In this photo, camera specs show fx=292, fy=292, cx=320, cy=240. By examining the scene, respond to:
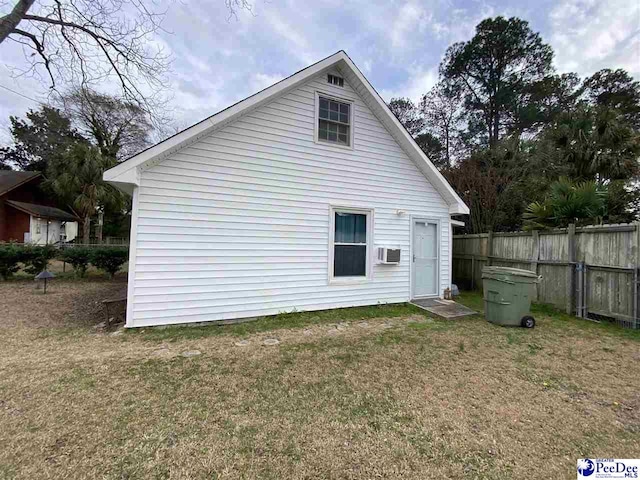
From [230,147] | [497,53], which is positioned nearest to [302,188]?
[230,147]

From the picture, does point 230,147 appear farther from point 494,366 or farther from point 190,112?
point 190,112

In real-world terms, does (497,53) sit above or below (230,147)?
above

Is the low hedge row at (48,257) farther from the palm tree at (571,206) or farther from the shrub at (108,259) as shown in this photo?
the palm tree at (571,206)

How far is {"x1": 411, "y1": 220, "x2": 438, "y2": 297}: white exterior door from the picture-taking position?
7996 millimetres

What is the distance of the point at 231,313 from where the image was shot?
5.91 metres

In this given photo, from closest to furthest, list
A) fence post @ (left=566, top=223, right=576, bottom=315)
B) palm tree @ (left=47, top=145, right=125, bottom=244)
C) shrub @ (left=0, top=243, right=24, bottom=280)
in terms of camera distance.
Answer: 1. fence post @ (left=566, top=223, right=576, bottom=315)
2. shrub @ (left=0, top=243, right=24, bottom=280)
3. palm tree @ (left=47, top=145, right=125, bottom=244)

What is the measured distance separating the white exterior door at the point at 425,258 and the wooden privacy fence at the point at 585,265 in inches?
90.8

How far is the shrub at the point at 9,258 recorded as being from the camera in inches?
391

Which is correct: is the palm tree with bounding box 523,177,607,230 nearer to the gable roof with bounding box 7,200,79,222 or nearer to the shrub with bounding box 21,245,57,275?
the shrub with bounding box 21,245,57,275

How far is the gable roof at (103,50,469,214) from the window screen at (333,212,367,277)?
2.32m

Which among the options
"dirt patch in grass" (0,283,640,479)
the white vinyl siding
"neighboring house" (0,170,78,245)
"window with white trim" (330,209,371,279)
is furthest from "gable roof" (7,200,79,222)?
"window with white trim" (330,209,371,279)

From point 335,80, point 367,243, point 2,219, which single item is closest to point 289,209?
point 367,243

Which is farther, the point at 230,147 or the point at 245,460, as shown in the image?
the point at 230,147

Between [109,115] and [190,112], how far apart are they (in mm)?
8752
